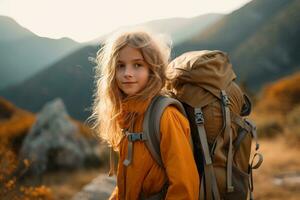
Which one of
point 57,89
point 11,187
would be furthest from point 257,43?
point 11,187

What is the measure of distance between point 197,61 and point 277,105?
47.0 ft

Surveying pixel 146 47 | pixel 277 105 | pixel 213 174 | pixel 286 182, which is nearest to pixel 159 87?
pixel 146 47

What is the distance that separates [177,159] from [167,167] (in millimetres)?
71

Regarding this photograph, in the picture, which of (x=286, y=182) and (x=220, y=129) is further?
(x=286, y=182)

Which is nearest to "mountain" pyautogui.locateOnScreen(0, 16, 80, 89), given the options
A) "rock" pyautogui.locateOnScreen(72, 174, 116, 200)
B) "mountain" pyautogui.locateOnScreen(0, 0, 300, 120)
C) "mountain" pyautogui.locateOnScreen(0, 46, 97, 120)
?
"mountain" pyautogui.locateOnScreen(0, 0, 300, 120)

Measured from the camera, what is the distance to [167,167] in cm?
195

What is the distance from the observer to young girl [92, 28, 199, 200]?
1.94 metres

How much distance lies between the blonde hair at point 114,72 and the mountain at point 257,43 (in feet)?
125

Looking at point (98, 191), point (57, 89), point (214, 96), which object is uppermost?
point (214, 96)

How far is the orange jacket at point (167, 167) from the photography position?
6.30 feet

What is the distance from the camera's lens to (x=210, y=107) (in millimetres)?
2135

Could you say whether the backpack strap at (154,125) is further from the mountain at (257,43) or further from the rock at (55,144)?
the mountain at (257,43)

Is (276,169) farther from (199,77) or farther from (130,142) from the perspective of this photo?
(130,142)

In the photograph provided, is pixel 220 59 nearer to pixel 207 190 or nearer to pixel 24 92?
pixel 207 190
